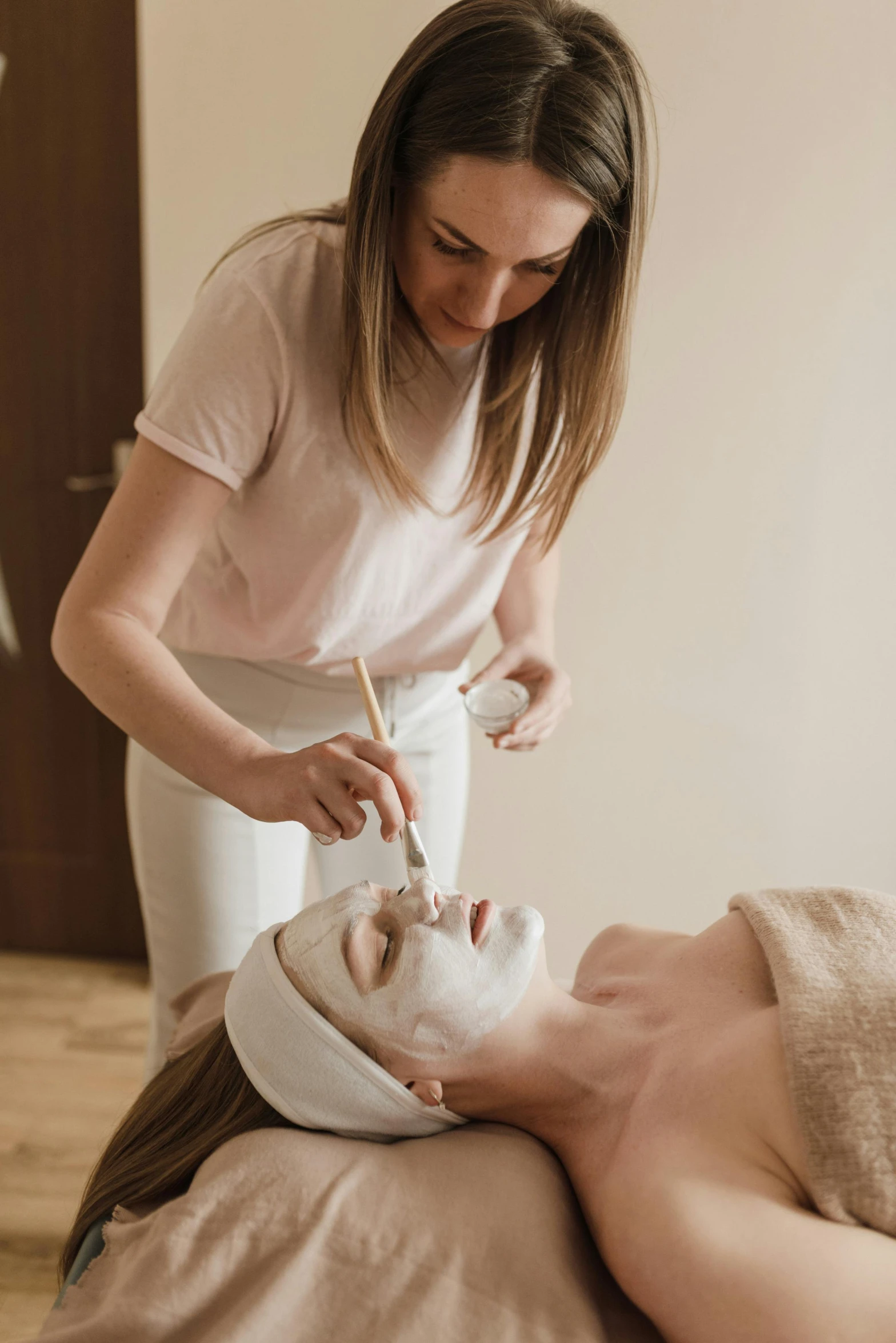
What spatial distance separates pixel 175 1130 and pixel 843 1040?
68cm

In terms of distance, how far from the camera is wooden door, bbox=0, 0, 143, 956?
6.84 feet

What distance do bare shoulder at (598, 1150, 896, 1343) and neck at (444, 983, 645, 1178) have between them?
12cm

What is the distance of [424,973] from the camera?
3.38ft

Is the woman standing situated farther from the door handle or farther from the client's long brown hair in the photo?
the door handle

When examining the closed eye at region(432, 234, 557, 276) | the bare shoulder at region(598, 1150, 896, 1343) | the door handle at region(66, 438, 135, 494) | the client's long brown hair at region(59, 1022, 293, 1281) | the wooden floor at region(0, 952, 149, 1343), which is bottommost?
the wooden floor at region(0, 952, 149, 1343)

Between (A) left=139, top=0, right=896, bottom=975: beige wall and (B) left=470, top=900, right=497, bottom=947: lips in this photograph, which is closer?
(B) left=470, top=900, right=497, bottom=947: lips

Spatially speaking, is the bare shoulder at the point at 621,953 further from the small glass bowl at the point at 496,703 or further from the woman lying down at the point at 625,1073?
the small glass bowl at the point at 496,703

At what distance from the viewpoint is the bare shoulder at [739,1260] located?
78 cm

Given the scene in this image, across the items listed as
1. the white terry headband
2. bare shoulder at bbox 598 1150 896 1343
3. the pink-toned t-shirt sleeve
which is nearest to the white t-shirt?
the pink-toned t-shirt sleeve

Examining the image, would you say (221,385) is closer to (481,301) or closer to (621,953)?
(481,301)

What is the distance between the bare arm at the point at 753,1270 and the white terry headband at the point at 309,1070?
0.26 meters

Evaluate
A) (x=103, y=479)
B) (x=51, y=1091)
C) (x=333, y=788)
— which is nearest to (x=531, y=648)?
(x=333, y=788)

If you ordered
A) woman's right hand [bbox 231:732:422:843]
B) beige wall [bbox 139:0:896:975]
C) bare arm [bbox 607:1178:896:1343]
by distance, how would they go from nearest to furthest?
bare arm [bbox 607:1178:896:1343] → woman's right hand [bbox 231:732:422:843] → beige wall [bbox 139:0:896:975]

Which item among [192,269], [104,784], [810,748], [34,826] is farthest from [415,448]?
[34,826]
